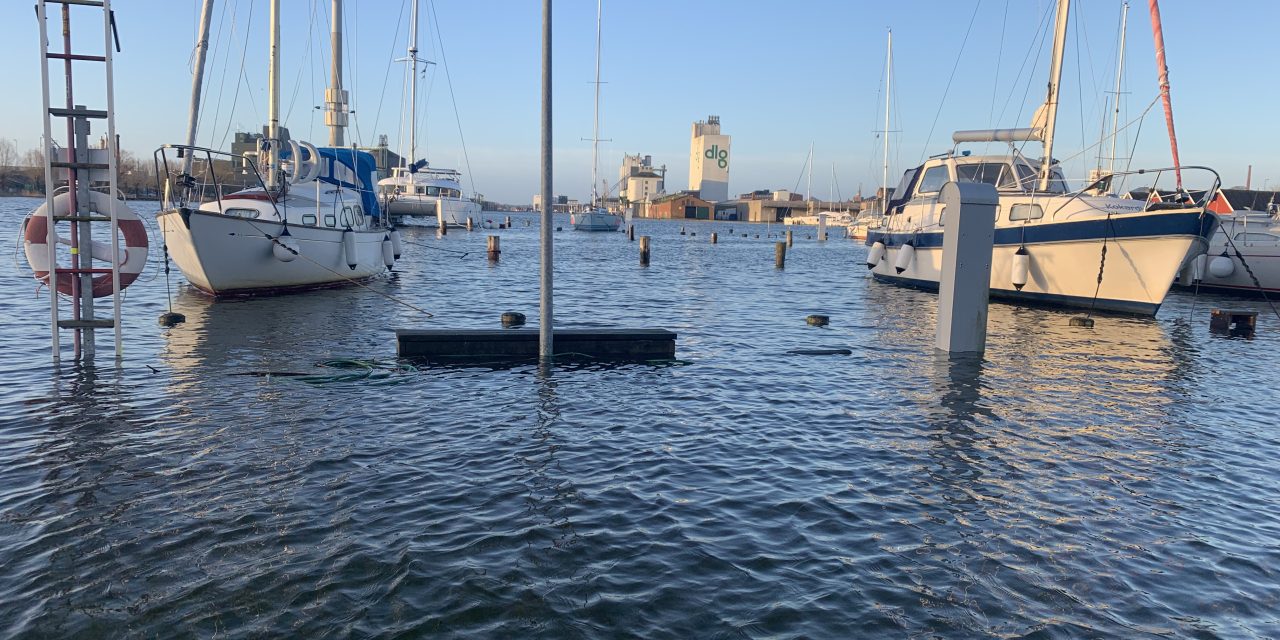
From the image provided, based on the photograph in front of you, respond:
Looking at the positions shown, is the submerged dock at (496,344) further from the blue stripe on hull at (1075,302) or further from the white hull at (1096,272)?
the blue stripe on hull at (1075,302)

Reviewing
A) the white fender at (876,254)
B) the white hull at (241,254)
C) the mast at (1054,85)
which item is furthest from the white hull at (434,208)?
the mast at (1054,85)

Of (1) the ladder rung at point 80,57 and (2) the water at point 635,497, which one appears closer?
(2) the water at point 635,497

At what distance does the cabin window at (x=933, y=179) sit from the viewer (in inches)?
1059

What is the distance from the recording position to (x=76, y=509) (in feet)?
20.1

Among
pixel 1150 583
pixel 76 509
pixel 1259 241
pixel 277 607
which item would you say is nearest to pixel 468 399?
pixel 76 509

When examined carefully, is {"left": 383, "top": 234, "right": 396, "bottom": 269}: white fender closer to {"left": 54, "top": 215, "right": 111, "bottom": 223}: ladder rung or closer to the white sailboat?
{"left": 54, "top": 215, "right": 111, "bottom": 223}: ladder rung

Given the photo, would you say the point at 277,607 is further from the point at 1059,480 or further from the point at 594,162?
the point at 594,162

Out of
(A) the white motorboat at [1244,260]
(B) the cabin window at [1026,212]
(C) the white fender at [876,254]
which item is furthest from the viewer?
(C) the white fender at [876,254]

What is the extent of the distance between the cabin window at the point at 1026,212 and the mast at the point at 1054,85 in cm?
131

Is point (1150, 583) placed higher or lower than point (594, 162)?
lower

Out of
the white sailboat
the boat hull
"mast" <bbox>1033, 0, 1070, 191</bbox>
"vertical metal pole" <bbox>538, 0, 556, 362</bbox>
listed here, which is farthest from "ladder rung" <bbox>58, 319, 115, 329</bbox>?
the white sailboat

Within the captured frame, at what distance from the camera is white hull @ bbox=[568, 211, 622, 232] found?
298 feet

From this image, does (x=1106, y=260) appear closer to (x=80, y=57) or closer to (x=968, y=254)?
(x=968, y=254)

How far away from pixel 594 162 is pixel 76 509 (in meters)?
79.8
